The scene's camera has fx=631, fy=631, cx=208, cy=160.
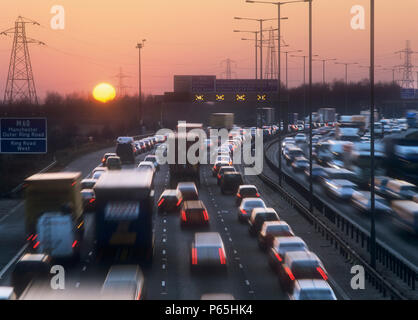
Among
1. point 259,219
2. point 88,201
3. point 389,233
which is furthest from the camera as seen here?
point 88,201

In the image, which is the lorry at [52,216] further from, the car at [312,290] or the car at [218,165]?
the car at [218,165]

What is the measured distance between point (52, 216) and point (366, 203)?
1574cm

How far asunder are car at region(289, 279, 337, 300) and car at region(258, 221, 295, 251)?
6.60 meters

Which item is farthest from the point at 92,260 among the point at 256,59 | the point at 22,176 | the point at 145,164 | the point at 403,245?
the point at 256,59

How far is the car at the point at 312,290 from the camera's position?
12.9 m

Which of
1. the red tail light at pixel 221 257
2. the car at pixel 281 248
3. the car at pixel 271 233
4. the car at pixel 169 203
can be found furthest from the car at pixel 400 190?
the red tail light at pixel 221 257

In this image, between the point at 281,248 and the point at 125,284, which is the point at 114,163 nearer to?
the point at 281,248

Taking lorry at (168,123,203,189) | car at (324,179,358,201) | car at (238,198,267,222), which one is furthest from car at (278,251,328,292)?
lorry at (168,123,203,189)

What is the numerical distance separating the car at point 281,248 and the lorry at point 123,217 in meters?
3.65

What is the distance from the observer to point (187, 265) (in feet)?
63.3

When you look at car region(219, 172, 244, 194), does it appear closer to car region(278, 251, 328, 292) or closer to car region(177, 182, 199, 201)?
car region(177, 182, 199, 201)

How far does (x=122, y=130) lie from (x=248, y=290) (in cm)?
7131

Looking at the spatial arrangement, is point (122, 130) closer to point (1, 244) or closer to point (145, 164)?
point (145, 164)

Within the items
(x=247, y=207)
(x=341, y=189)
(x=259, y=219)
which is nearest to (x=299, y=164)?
(x=341, y=189)
